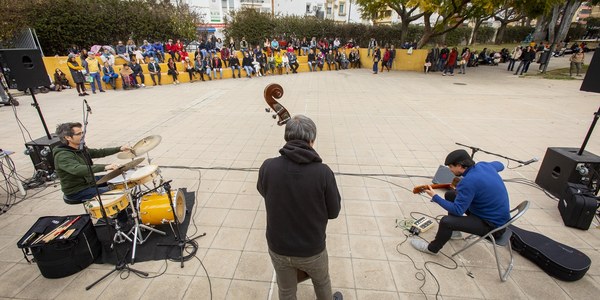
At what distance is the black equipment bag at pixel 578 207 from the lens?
12.8ft

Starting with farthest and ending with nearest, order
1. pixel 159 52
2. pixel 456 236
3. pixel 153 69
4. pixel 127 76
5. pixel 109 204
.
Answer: pixel 159 52, pixel 153 69, pixel 127 76, pixel 456 236, pixel 109 204

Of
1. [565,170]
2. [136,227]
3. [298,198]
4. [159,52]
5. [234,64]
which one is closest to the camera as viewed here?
[298,198]

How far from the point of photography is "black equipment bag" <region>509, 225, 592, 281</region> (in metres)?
3.13

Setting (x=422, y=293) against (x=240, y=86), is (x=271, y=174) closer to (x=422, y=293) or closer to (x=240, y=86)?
(x=422, y=293)

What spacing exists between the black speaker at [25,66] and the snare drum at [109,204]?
3.27 m

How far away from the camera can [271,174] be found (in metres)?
1.99

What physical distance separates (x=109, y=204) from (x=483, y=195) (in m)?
4.19

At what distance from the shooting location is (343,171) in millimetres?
5680

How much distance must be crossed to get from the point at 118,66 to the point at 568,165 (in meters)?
18.2

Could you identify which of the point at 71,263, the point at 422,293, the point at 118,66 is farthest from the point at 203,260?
the point at 118,66

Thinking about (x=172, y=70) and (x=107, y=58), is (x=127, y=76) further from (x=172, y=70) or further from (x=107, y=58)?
(x=172, y=70)

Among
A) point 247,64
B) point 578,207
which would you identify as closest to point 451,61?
point 247,64

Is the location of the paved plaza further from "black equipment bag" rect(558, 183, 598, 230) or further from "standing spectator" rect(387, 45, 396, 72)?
"standing spectator" rect(387, 45, 396, 72)

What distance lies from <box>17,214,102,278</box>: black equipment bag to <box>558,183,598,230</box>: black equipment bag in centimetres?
655
